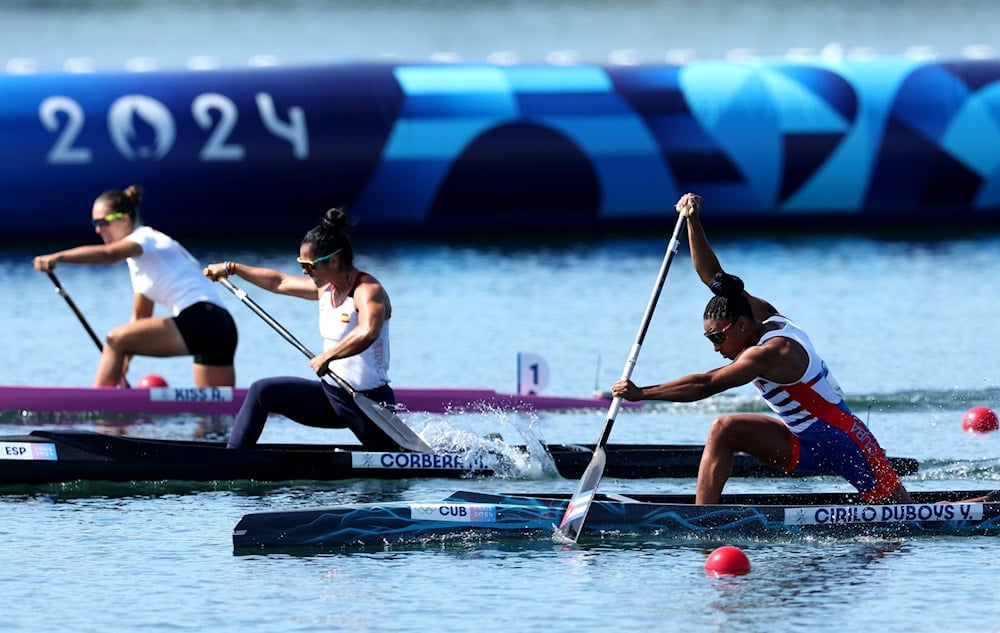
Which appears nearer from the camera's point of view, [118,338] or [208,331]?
[208,331]

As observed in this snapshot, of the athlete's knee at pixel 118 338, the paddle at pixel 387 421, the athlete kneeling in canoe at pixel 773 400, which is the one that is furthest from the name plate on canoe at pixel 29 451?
the athlete kneeling in canoe at pixel 773 400

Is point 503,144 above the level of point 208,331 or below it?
above

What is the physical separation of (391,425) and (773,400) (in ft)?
9.58

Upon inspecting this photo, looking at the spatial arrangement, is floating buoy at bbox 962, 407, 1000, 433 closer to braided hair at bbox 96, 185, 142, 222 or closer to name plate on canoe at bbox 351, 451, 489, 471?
name plate on canoe at bbox 351, 451, 489, 471

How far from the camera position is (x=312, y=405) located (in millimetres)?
13133

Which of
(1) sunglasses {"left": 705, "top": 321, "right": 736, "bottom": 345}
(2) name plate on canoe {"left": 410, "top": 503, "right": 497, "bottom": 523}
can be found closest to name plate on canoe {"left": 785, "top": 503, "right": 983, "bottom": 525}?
(1) sunglasses {"left": 705, "top": 321, "right": 736, "bottom": 345}

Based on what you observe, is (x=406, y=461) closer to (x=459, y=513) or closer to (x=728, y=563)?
(x=459, y=513)

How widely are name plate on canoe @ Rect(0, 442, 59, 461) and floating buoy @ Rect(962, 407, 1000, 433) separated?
708cm

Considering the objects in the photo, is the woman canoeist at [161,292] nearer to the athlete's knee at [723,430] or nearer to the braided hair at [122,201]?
the braided hair at [122,201]

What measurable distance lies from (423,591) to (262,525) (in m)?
1.28

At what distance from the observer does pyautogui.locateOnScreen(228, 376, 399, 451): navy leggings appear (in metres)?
13.1

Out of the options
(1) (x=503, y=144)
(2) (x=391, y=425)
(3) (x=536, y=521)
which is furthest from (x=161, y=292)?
(1) (x=503, y=144)

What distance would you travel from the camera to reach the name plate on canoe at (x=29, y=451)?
43.1ft

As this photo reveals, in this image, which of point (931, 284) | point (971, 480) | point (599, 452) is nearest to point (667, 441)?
point (971, 480)
